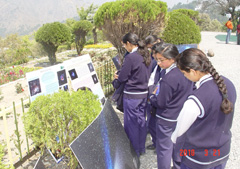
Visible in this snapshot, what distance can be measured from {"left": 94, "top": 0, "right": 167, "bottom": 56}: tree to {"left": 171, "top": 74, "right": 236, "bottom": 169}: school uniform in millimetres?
3978

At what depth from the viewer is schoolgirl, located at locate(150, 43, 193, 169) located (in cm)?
218

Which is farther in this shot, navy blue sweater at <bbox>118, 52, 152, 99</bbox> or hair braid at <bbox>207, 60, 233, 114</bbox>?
navy blue sweater at <bbox>118, 52, 152, 99</bbox>

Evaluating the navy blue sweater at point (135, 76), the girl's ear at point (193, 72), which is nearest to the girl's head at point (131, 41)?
the navy blue sweater at point (135, 76)

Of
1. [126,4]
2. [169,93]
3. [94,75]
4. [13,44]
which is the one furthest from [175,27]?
[13,44]

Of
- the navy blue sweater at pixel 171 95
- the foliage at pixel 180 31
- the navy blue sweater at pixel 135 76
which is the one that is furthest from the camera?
the foliage at pixel 180 31

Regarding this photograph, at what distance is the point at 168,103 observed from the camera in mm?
2307

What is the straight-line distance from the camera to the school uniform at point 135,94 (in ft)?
8.91

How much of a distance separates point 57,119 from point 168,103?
1.24 m

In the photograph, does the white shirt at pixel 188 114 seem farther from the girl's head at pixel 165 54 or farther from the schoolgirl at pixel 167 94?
the girl's head at pixel 165 54

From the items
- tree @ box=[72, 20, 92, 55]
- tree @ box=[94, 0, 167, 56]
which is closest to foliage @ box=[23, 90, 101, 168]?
tree @ box=[94, 0, 167, 56]

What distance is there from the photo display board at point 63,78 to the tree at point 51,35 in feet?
28.9

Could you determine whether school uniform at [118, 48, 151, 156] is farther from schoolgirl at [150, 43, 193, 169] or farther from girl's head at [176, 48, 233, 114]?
girl's head at [176, 48, 233, 114]

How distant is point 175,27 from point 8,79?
7406 millimetres

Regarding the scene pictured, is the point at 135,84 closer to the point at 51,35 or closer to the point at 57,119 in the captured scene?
the point at 57,119
